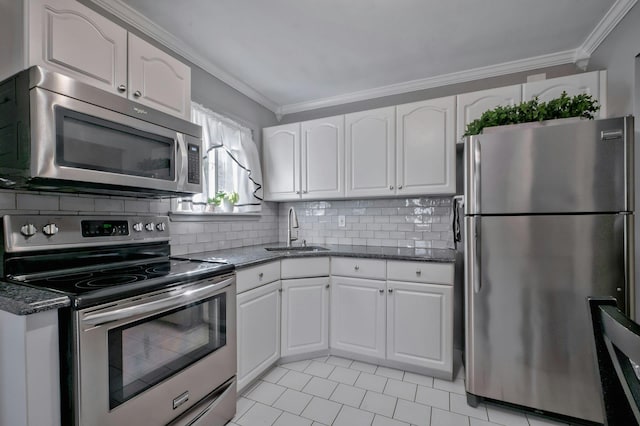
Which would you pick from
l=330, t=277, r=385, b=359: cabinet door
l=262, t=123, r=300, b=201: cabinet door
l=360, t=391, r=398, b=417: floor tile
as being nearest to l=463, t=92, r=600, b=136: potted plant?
l=330, t=277, r=385, b=359: cabinet door

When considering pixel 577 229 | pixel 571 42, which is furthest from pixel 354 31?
pixel 577 229

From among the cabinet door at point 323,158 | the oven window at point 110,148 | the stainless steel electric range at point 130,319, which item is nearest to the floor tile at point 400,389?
the stainless steel electric range at point 130,319

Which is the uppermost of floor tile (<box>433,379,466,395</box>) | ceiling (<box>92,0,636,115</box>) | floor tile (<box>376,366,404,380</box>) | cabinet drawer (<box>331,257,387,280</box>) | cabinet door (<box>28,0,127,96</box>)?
ceiling (<box>92,0,636,115</box>)

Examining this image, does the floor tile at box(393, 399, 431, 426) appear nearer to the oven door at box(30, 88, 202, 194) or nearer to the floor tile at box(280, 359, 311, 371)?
the floor tile at box(280, 359, 311, 371)

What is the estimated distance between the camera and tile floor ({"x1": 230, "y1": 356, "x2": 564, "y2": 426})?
170 cm

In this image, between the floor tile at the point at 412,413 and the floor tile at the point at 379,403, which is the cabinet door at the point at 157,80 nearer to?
the floor tile at the point at 379,403

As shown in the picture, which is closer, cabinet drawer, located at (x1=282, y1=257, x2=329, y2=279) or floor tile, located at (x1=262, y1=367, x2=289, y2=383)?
floor tile, located at (x1=262, y1=367, x2=289, y2=383)

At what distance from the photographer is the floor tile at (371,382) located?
2039 mm

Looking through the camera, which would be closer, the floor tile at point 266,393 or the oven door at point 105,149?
Answer: the oven door at point 105,149

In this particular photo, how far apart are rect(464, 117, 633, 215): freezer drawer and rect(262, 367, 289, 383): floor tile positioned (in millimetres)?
1749

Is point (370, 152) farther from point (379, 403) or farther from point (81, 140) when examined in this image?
point (81, 140)

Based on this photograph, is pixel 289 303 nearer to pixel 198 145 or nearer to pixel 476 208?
pixel 198 145

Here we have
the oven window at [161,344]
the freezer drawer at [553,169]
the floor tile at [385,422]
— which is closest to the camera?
the oven window at [161,344]

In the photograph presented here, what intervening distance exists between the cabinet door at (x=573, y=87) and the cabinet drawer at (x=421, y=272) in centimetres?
139
